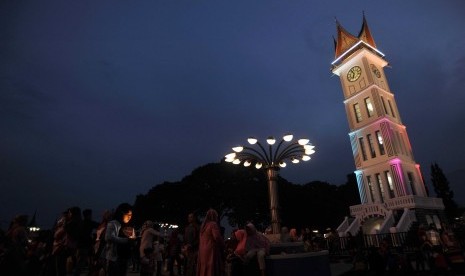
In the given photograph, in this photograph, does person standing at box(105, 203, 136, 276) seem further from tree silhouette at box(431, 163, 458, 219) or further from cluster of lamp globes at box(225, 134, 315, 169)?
tree silhouette at box(431, 163, 458, 219)

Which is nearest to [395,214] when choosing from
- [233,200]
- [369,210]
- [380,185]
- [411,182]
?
[369,210]

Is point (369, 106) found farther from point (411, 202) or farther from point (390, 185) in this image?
point (411, 202)

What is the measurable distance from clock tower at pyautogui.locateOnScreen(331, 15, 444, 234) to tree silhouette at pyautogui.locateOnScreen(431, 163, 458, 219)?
25.5 m

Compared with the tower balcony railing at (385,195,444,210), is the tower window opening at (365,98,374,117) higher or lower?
higher

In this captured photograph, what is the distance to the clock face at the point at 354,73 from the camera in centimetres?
3161

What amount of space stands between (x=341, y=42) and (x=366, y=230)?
22224 millimetres

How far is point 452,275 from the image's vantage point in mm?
8008

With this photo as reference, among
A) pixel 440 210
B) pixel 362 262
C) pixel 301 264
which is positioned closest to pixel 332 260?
pixel 362 262

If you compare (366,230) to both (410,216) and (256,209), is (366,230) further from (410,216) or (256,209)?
(256,209)

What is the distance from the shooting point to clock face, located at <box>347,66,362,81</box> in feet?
104

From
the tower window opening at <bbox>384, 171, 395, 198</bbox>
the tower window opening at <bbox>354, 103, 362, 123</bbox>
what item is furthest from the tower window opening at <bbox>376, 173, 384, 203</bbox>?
the tower window opening at <bbox>354, 103, 362, 123</bbox>

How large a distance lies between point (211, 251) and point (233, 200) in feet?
108

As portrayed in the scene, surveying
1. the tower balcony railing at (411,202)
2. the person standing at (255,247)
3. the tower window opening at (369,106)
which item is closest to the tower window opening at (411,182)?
the tower balcony railing at (411,202)

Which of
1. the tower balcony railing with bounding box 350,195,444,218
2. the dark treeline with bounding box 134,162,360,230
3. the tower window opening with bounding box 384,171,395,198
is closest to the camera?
the tower balcony railing with bounding box 350,195,444,218
